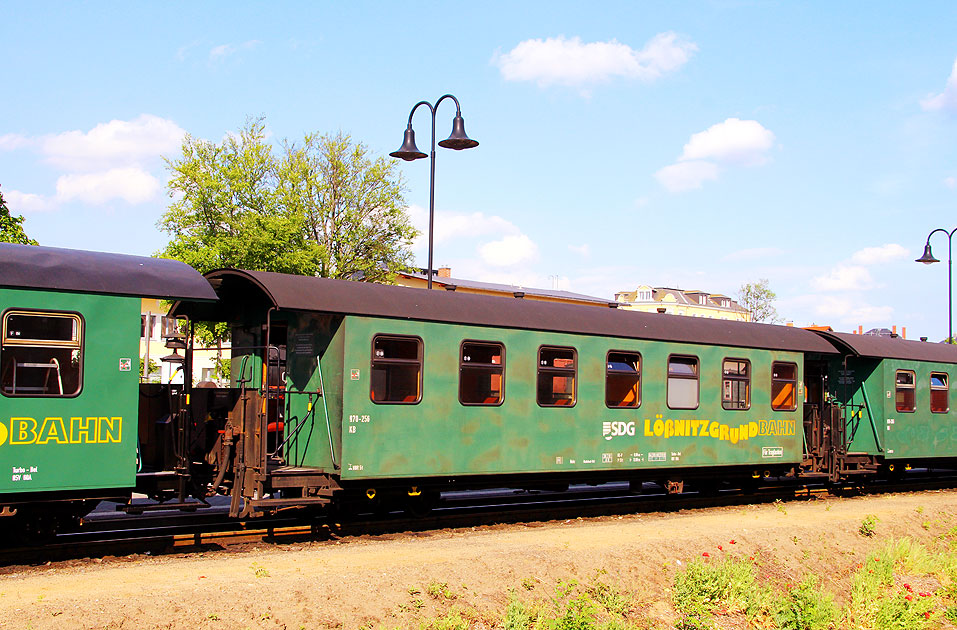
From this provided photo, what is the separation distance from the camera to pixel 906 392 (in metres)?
20.2

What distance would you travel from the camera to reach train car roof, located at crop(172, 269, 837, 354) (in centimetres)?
1192

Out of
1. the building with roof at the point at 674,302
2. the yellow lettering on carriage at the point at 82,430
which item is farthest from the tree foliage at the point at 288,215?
the building with roof at the point at 674,302

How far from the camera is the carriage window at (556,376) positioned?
14055 millimetres

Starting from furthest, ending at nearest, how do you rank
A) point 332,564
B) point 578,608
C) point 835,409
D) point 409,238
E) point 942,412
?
point 409,238
point 942,412
point 835,409
point 332,564
point 578,608

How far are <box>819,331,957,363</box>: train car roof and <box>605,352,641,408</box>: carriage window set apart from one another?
250 inches

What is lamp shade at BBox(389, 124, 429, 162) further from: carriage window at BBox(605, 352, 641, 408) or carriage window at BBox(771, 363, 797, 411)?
carriage window at BBox(771, 363, 797, 411)

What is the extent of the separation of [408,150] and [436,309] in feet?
20.4

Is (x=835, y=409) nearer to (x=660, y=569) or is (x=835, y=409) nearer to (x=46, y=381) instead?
(x=660, y=569)

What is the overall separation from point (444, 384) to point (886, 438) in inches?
454

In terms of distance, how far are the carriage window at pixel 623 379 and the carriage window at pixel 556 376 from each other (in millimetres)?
757

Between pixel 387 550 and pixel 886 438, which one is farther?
pixel 886 438

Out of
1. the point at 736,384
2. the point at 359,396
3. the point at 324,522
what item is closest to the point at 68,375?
the point at 359,396

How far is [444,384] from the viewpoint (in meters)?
12.9

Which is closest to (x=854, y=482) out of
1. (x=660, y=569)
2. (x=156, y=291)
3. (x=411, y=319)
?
(x=660, y=569)
